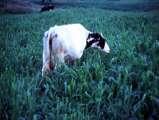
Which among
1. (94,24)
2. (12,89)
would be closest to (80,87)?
(12,89)

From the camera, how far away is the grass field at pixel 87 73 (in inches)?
64.2

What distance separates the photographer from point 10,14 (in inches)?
91.4

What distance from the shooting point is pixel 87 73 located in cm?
191

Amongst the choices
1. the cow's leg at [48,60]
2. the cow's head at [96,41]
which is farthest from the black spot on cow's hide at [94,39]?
the cow's leg at [48,60]

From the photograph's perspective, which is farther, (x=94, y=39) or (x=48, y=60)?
(x=94, y=39)

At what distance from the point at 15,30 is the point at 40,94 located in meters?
0.64

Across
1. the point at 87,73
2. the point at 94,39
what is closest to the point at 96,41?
the point at 94,39

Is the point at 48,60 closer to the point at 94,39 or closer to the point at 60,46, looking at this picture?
the point at 60,46

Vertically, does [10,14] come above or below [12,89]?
above

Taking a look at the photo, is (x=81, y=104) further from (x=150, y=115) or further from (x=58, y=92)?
(x=150, y=115)

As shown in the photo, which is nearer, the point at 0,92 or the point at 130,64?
the point at 0,92

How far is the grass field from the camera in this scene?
163 cm

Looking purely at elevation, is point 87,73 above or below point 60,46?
below

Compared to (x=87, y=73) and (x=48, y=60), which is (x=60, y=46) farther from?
(x=87, y=73)
